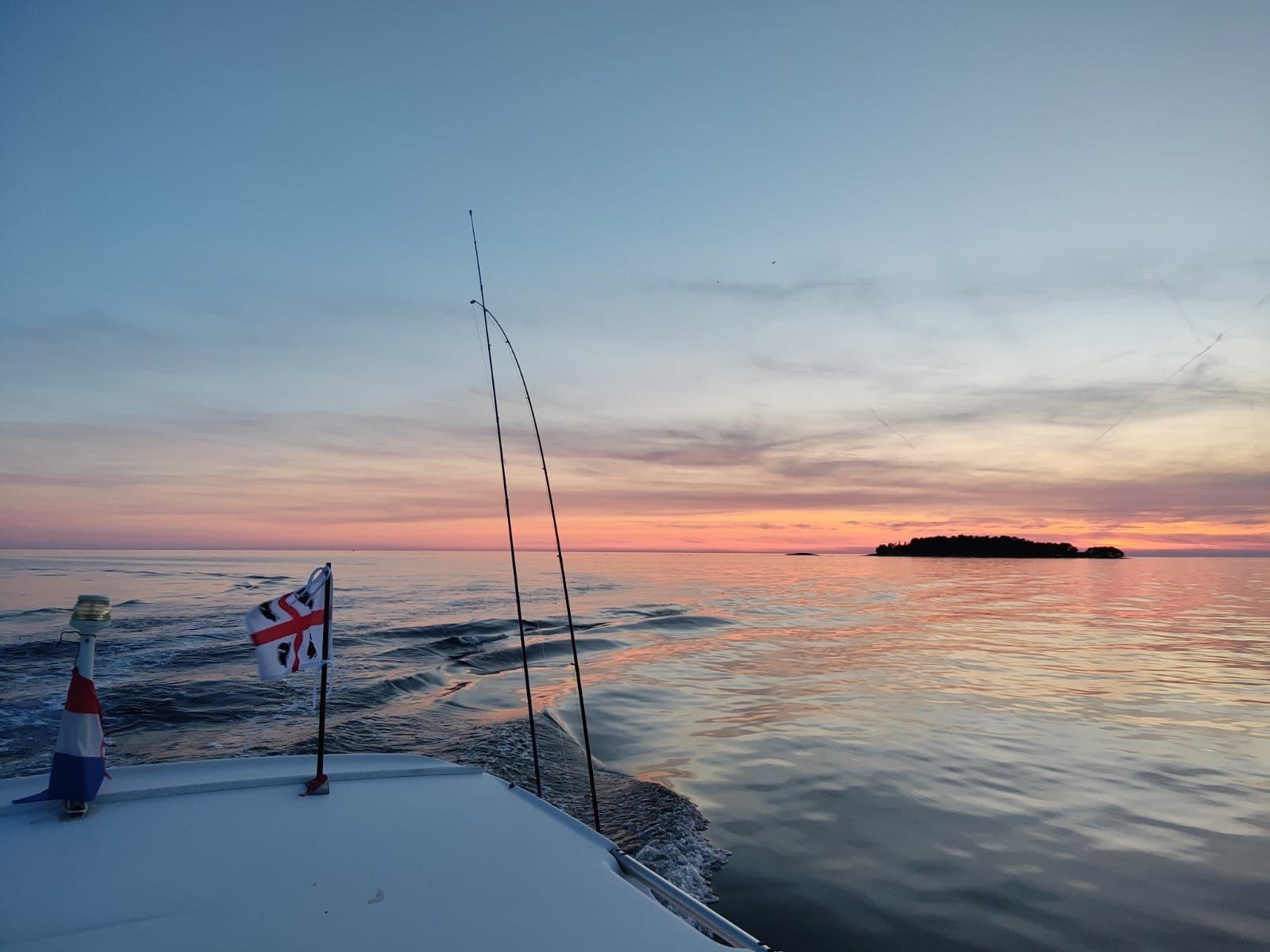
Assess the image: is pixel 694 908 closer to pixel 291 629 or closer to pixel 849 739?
pixel 291 629

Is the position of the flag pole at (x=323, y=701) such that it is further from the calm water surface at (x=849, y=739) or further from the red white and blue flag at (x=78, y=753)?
the calm water surface at (x=849, y=739)

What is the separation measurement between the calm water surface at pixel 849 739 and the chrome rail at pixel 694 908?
2015 mm

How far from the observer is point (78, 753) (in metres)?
3.88

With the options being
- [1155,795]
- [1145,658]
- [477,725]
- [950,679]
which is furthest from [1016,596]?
[477,725]

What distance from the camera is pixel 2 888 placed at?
306 centimetres

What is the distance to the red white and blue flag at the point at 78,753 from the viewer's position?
3.88 meters

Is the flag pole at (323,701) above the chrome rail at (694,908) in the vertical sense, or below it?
above

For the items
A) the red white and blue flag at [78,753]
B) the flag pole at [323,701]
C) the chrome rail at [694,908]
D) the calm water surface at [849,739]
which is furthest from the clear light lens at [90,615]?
the calm water surface at [849,739]

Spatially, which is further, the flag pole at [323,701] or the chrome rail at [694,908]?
the flag pole at [323,701]

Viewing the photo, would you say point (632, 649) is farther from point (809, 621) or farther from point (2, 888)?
point (2, 888)

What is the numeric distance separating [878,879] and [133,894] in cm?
537

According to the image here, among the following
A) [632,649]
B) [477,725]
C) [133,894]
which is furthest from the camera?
[632,649]

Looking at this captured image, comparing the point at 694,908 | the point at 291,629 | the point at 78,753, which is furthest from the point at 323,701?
the point at 694,908

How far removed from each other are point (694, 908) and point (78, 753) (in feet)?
12.2
